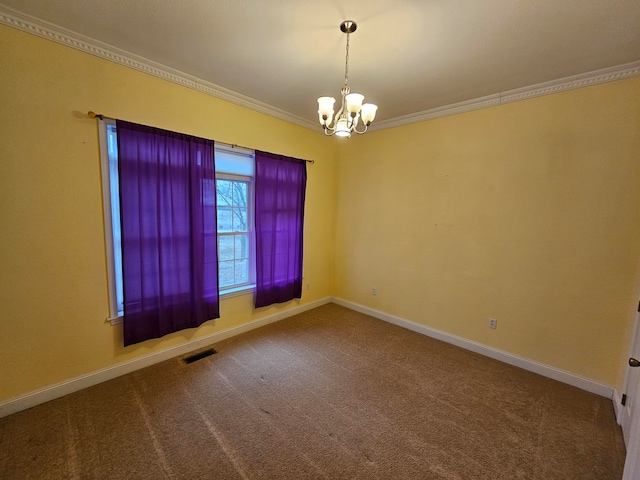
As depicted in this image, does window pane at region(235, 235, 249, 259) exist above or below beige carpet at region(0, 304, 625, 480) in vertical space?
above

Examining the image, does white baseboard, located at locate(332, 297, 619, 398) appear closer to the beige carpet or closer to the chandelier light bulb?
the beige carpet

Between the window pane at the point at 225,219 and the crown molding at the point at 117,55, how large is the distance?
3.97 feet

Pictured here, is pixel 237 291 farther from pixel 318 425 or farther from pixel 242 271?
pixel 318 425

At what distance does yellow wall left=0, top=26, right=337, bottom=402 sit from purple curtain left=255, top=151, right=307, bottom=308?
1131 mm

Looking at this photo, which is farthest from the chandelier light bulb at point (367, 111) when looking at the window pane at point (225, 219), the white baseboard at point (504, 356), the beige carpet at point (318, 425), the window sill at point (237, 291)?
the white baseboard at point (504, 356)

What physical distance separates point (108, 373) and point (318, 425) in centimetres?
192

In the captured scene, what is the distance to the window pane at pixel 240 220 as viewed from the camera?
10.7 ft

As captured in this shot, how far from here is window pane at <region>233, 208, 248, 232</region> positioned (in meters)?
3.27

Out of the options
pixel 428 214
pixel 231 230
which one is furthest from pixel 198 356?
pixel 428 214

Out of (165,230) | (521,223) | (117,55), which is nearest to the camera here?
(117,55)

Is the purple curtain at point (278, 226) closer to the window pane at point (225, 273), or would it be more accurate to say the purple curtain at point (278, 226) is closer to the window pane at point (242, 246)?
the window pane at point (242, 246)

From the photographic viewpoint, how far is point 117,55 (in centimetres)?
223

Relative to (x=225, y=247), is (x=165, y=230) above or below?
above

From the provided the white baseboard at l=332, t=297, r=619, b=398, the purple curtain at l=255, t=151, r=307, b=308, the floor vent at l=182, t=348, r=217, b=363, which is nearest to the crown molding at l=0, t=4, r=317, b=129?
the purple curtain at l=255, t=151, r=307, b=308
